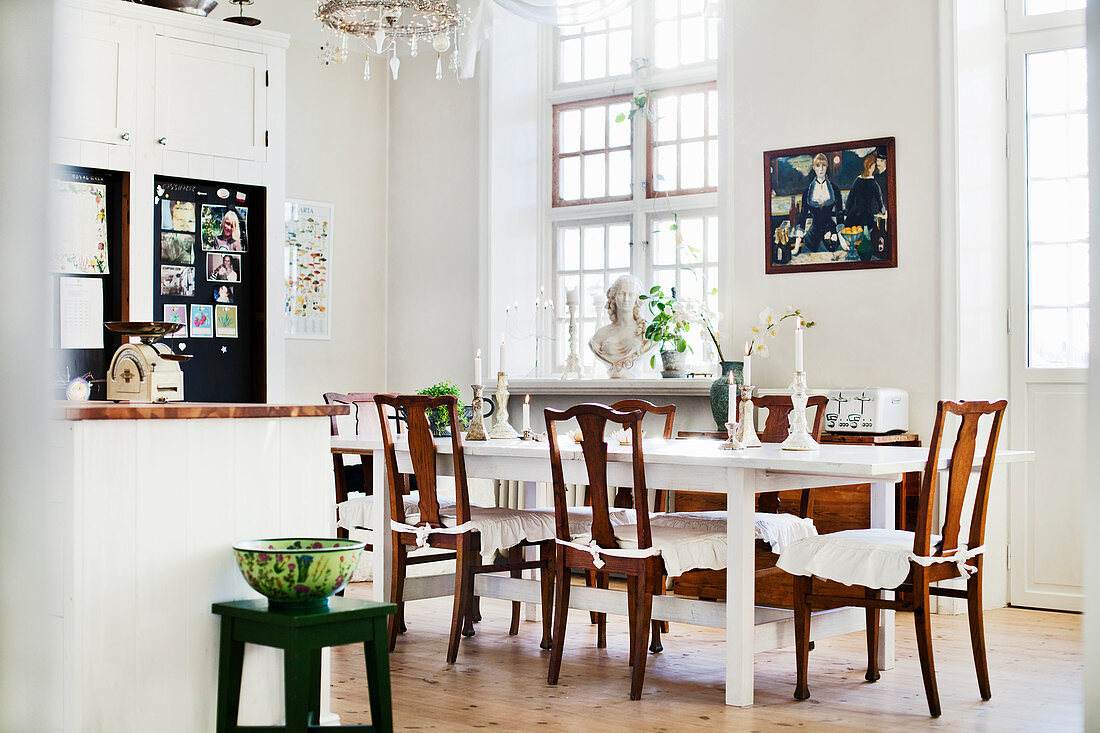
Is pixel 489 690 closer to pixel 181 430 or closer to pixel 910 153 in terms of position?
pixel 181 430

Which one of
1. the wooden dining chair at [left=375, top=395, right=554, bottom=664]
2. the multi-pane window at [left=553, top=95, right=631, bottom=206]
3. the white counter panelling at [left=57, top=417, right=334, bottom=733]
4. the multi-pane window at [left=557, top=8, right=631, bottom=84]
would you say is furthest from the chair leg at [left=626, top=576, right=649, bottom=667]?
the multi-pane window at [left=557, top=8, right=631, bottom=84]

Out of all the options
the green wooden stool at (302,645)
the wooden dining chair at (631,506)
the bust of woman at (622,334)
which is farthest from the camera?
the bust of woman at (622,334)

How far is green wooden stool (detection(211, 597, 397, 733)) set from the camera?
2416 mm

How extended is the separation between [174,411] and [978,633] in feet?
7.94

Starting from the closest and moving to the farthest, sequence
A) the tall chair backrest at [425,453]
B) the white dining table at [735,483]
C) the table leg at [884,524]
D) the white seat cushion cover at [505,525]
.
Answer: the white dining table at [735,483] → the table leg at [884,524] → the tall chair backrest at [425,453] → the white seat cushion cover at [505,525]

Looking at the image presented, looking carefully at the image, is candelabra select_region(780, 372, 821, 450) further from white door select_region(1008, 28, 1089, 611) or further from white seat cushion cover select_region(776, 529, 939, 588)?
white door select_region(1008, 28, 1089, 611)

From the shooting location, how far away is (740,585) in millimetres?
3504

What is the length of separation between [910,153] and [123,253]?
345 centimetres

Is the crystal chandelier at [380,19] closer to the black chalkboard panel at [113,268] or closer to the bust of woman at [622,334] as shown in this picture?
the black chalkboard panel at [113,268]

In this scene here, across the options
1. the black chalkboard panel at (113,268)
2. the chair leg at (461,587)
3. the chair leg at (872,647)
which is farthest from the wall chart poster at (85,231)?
the chair leg at (872,647)

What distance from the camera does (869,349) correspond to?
5195 mm

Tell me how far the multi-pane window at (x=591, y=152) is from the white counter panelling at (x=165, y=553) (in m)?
3.92

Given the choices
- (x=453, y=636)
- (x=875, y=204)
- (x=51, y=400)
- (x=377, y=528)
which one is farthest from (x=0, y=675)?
(x=875, y=204)

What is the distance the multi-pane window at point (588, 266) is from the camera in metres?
6.43
